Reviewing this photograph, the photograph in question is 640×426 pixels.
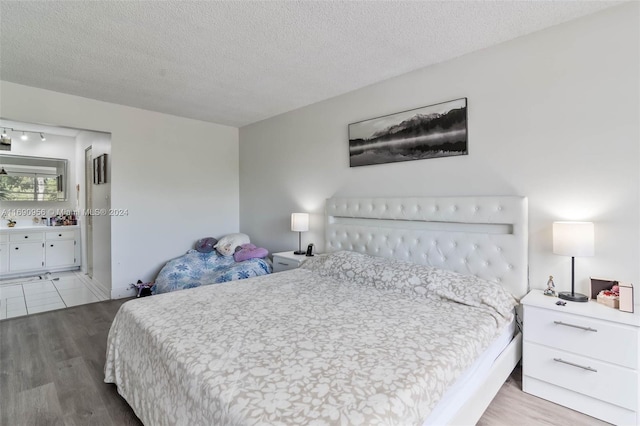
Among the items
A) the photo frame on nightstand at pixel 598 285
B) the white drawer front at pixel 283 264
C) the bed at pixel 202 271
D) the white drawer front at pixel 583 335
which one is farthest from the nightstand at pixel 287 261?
the photo frame on nightstand at pixel 598 285

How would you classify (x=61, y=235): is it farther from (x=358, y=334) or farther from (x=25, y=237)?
(x=358, y=334)

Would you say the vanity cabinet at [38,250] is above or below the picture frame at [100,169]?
below

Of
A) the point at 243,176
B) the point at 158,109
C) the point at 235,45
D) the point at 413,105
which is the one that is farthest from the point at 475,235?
the point at 158,109

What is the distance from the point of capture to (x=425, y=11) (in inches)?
78.7

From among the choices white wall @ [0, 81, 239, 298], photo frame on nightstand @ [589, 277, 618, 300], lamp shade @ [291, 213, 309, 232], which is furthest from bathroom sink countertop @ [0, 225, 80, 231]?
photo frame on nightstand @ [589, 277, 618, 300]

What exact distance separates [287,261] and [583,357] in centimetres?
267

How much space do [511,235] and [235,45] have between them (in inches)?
100

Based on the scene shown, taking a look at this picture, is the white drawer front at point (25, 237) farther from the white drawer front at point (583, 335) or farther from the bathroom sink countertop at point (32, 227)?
the white drawer front at point (583, 335)

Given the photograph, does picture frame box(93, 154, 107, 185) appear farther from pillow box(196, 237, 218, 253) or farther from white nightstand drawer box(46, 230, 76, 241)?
white nightstand drawer box(46, 230, 76, 241)

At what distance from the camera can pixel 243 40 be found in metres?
2.36

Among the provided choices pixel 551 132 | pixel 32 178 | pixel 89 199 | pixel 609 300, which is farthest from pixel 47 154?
pixel 609 300

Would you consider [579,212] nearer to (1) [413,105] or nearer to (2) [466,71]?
(2) [466,71]

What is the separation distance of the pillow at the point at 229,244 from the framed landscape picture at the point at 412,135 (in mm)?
2076

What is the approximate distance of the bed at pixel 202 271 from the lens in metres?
3.59
